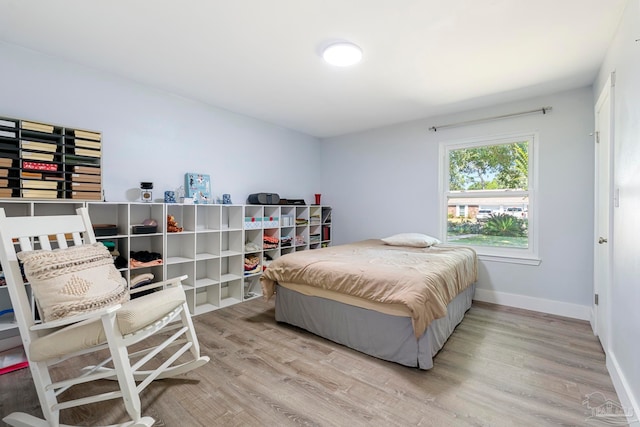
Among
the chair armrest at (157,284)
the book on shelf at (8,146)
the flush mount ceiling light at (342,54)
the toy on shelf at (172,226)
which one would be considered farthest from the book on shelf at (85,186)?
the flush mount ceiling light at (342,54)

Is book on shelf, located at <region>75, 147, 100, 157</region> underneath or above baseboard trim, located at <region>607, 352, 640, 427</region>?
above

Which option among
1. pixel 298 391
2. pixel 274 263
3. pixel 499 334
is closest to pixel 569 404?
pixel 499 334

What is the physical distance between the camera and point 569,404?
1658 millimetres

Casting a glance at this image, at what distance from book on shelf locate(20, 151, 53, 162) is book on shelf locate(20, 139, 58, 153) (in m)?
0.03

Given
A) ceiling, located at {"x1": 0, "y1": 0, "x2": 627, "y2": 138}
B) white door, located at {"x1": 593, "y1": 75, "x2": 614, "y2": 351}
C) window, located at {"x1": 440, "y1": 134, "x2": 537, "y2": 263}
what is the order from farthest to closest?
window, located at {"x1": 440, "y1": 134, "x2": 537, "y2": 263}, white door, located at {"x1": 593, "y1": 75, "x2": 614, "y2": 351}, ceiling, located at {"x1": 0, "y1": 0, "x2": 627, "y2": 138}

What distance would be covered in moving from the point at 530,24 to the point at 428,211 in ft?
7.68

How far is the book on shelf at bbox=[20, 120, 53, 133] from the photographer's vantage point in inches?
83.7

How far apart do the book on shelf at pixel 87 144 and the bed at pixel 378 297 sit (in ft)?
6.05

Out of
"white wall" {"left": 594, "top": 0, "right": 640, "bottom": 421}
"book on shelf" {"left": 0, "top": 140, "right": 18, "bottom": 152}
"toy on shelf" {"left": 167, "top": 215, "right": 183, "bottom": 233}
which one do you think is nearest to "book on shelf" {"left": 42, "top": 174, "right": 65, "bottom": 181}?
"book on shelf" {"left": 0, "top": 140, "right": 18, "bottom": 152}

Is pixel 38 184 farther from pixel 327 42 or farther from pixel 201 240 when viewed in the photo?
pixel 327 42

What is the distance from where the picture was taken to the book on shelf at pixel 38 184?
6.94 feet

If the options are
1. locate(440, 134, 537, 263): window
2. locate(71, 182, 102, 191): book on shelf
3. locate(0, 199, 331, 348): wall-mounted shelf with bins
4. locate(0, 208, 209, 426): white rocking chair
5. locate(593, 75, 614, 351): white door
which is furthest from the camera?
locate(440, 134, 537, 263): window

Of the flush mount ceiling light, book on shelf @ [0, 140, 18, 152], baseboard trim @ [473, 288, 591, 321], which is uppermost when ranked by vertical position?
the flush mount ceiling light

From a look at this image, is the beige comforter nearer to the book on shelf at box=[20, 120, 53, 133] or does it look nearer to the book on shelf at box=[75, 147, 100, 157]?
the book on shelf at box=[75, 147, 100, 157]
